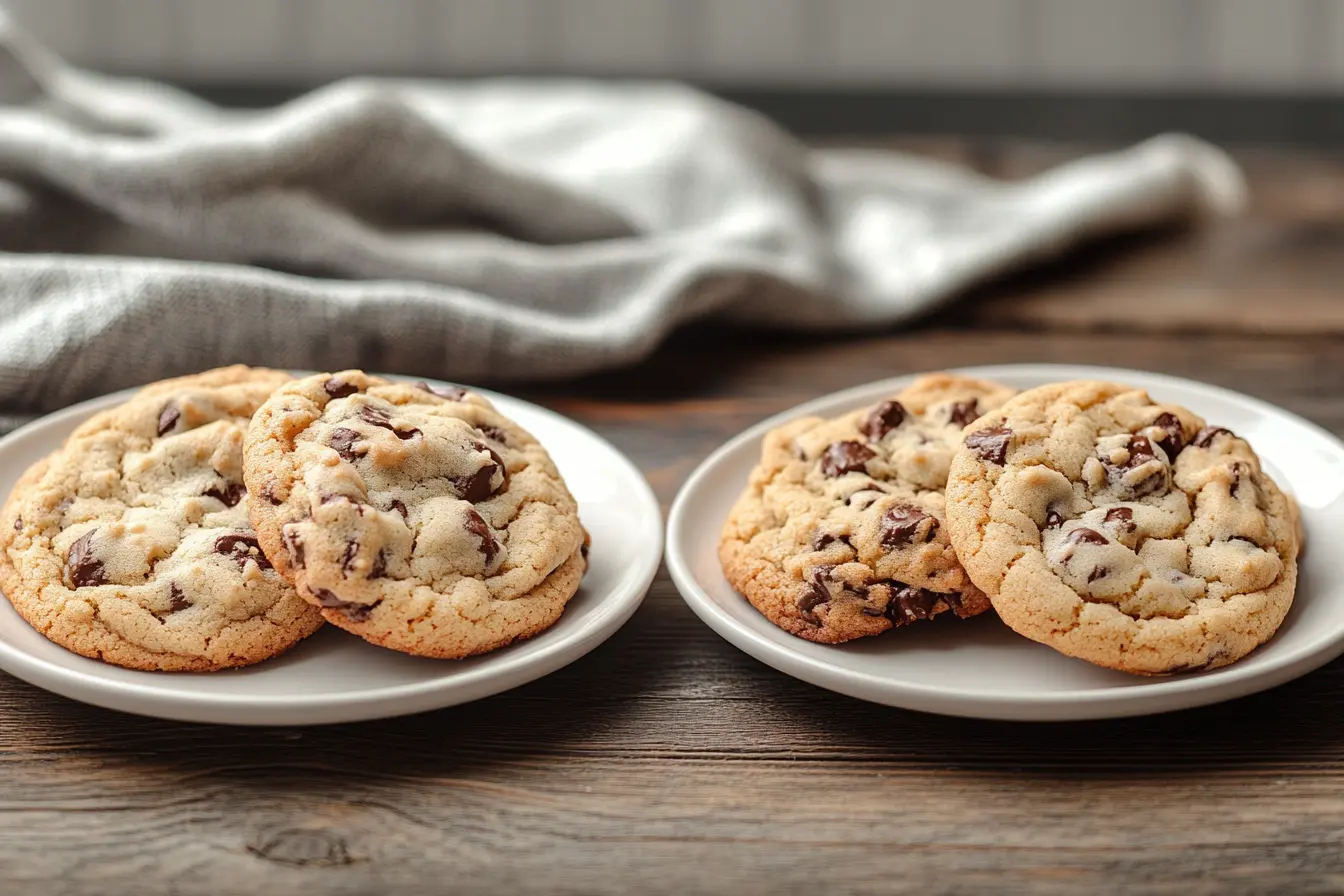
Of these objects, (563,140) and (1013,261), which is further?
(563,140)

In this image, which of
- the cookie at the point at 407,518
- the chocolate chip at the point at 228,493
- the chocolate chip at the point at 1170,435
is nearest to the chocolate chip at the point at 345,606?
the cookie at the point at 407,518

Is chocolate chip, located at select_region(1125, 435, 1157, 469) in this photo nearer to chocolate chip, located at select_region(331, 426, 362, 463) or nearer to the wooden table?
the wooden table

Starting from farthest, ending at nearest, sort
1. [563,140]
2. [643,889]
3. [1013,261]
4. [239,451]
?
[563,140]
[1013,261]
[239,451]
[643,889]

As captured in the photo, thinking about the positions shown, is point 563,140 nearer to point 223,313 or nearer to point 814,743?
point 223,313

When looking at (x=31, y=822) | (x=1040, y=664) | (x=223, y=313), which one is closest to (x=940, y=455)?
(x=1040, y=664)

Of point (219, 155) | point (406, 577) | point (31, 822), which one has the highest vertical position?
point (219, 155)

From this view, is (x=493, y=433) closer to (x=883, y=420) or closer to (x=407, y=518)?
(x=407, y=518)

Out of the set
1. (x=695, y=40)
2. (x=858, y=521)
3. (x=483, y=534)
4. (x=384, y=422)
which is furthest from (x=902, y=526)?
(x=695, y=40)

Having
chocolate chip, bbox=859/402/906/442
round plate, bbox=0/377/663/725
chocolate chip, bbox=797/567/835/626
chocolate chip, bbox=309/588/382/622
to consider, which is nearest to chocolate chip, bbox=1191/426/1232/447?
chocolate chip, bbox=859/402/906/442
